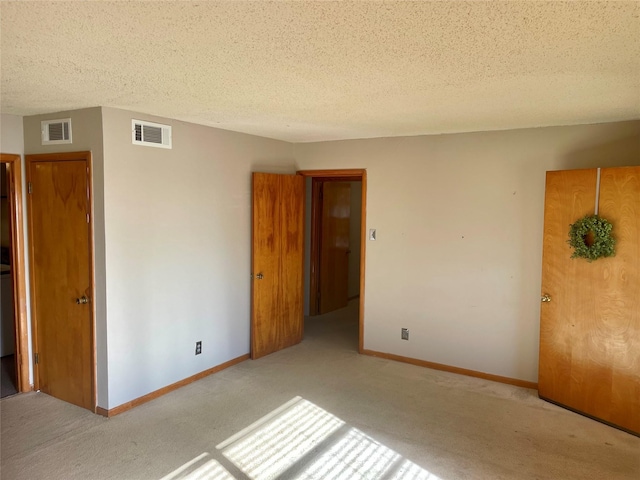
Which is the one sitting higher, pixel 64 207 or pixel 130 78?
pixel 130 78

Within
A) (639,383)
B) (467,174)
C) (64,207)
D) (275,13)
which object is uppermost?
(275,13)

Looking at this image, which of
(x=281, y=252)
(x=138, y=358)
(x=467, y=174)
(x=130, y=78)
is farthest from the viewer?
(x=281, y=252)

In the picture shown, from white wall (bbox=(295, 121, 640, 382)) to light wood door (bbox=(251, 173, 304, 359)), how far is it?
2.29ft

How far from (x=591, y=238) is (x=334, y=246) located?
382 cm

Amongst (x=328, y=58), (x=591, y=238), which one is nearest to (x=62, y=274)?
(x=328, y=58)

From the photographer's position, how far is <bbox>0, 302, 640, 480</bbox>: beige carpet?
2.77 meters

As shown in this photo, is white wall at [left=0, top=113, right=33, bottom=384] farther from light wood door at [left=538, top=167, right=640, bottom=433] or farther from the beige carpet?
light wood door at [left=538, top=167, right=640, bottom=433]

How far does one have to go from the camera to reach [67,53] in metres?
2.01

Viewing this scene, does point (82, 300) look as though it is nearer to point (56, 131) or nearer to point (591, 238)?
point (56, 131)

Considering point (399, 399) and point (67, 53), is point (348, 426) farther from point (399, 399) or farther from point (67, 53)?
point (67, 53)

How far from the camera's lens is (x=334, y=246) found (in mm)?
6742

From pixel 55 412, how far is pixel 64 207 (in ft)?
5.14

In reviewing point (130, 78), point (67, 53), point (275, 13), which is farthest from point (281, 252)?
point (275, 13)

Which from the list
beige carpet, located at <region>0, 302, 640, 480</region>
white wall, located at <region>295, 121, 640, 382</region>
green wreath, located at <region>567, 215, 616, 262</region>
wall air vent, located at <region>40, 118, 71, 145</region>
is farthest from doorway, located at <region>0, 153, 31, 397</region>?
green wreath, located at <region>567, 215, 616, 262</region>
